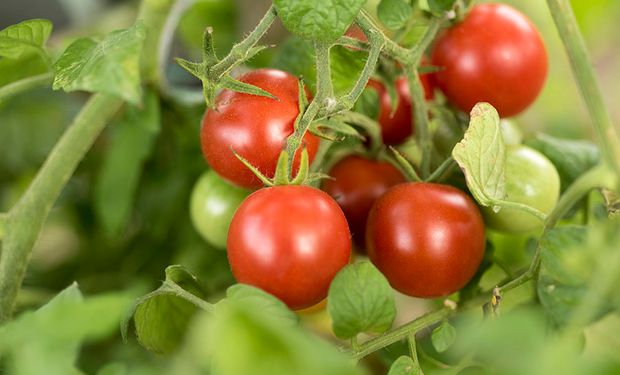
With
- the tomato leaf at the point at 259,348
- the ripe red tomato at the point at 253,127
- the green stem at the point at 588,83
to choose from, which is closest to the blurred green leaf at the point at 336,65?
the ripe red tomato at the point at 253,127

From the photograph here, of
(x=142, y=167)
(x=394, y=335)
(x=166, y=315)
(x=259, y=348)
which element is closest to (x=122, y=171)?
(x=142, y=167)

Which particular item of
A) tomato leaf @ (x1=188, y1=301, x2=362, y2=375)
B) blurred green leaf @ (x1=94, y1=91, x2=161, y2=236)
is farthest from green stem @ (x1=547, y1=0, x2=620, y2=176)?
blurred green leaf @ (x1=94, y1=91, x2=161, y2=236)

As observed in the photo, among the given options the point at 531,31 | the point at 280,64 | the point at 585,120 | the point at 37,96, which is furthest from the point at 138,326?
the point at 585,120

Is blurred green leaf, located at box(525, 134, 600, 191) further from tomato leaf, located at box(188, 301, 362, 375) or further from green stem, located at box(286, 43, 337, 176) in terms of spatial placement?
tomato leaf, located at box(188, 301, 362, 375)

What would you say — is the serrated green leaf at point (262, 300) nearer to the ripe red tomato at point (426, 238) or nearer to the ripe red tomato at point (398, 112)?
the ripe red tomato at point (426, 238)

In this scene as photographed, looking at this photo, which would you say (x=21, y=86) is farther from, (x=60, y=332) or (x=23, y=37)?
(x=60, y=332)

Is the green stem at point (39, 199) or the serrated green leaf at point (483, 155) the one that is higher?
the green stem at point (39, 199)

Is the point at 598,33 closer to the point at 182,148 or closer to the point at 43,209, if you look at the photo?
the point at 182,148
